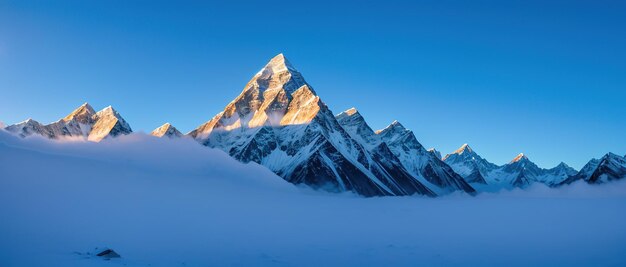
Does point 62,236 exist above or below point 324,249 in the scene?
above

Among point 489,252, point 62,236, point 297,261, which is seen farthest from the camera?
point 489,252

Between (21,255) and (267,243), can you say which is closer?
(21,255)

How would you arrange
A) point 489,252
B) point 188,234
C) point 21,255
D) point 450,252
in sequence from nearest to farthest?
point 21,255 → point 188,234 → point 450,252 → point 489,252

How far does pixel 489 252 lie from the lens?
184 meters

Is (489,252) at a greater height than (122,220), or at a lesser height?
lesser

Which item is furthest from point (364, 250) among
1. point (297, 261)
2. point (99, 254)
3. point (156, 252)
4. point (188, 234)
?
point (99, 254)

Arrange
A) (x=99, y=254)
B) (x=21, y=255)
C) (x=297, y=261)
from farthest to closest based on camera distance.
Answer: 1. (x=297, y=261)
2. (x=99, y=254)
3. (x=21, y=255)

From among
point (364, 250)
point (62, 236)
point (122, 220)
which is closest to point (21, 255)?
point (62, 236)

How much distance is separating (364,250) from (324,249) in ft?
50.5

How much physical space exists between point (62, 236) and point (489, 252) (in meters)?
167

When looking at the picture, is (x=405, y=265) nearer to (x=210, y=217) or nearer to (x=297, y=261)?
(x=297, y=261)

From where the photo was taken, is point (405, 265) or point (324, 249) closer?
point (405, 265)

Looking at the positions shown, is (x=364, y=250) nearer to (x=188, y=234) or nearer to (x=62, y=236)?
(x=188, y=234)

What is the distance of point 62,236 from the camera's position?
3767 inches
